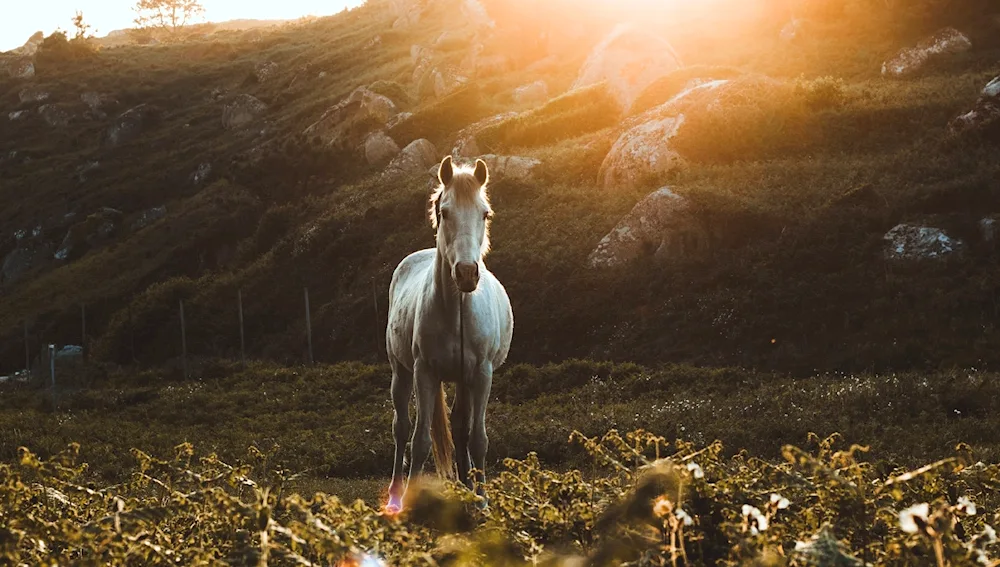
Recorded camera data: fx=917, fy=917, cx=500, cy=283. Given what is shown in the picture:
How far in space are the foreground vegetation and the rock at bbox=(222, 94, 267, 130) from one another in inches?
2759

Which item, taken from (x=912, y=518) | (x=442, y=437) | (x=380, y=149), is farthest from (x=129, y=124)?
(x=912, y=518)

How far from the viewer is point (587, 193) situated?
34469mm

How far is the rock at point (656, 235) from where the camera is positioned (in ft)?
89.7

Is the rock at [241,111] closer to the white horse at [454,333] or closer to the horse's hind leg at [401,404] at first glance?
the horse's hind leg at [401,404]

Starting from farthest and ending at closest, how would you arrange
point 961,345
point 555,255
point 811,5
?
1. point 811,5
2. point 555,255
3. point 961,345

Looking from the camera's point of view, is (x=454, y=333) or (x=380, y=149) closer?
(x=454, y=333)

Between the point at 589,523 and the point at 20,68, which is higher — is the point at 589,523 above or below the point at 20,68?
below

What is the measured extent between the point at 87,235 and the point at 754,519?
59.1 metres

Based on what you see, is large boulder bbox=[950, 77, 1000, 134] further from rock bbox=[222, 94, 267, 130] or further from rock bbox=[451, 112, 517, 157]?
rock bbox=[222, 94, 267, 130]

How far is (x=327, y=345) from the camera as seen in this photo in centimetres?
3153

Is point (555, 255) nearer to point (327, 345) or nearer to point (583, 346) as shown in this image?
point (583, 346)

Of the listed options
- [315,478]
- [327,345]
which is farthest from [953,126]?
[315,478]

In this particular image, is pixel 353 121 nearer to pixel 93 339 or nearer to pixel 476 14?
pixel 93 339

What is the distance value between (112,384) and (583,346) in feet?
49.4
